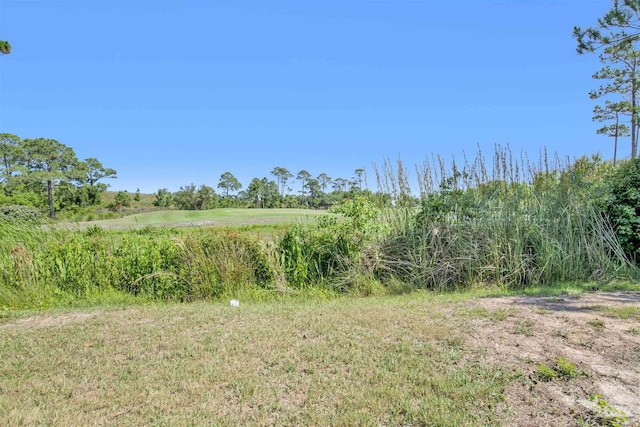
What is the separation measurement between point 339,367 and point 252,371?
61 cm

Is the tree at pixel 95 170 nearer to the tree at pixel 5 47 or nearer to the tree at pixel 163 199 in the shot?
the tree at pixel 163 199

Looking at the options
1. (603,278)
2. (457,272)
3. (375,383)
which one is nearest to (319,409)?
(375,383)

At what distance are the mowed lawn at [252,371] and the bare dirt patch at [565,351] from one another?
15 cm

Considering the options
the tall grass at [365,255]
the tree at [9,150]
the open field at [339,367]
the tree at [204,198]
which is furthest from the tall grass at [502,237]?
the tree at [9,150]

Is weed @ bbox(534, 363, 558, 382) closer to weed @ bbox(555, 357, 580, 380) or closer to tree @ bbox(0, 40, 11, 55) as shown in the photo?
weed @ bbox(555, 357, 580, 380)

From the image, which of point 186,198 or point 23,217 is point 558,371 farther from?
point 186,198

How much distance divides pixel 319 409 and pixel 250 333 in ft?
4.09

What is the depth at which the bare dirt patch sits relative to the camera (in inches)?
75.2

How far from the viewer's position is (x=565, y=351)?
2449mm

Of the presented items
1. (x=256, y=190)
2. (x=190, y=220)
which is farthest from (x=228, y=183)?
(x=190, y=220)

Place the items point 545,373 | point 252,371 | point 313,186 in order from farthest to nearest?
point 313,186, point 252,371, point 545,373

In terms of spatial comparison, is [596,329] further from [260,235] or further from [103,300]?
[103,300]

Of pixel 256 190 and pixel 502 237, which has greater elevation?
pixel 256 190

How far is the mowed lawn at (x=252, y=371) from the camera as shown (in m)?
1.96
